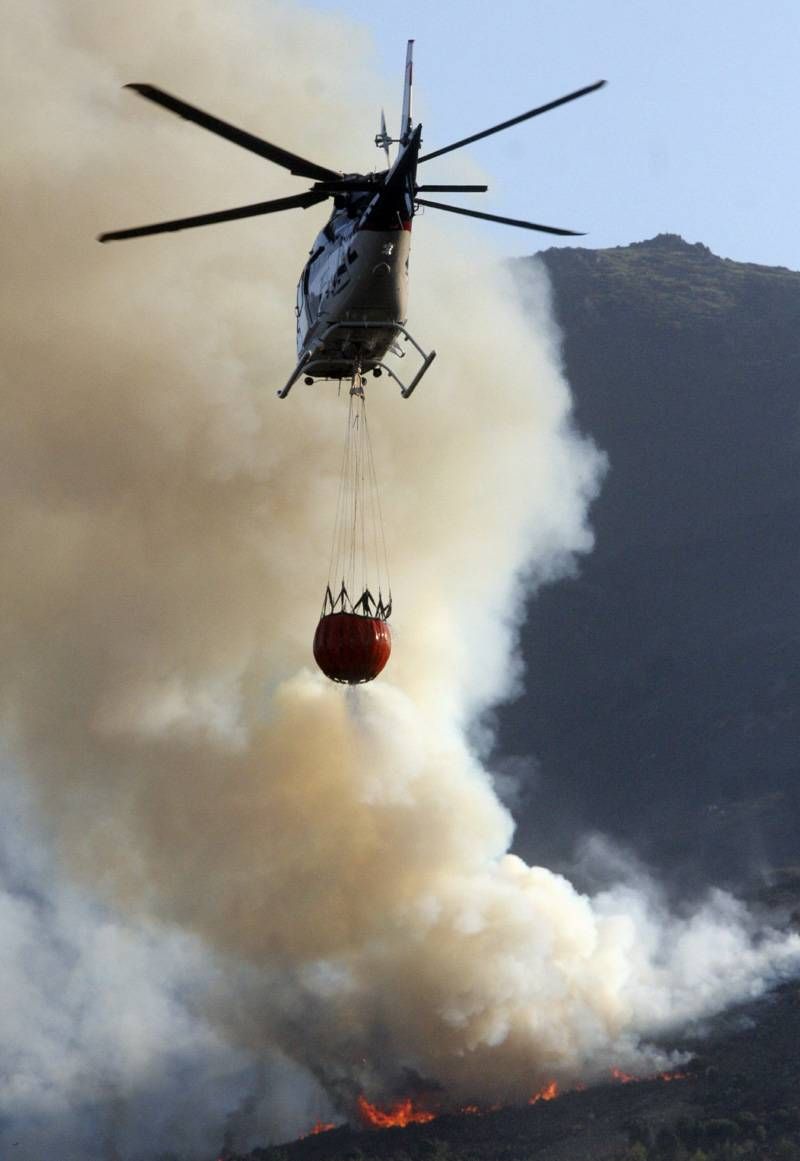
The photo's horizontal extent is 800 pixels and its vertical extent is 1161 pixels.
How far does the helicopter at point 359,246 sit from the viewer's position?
123 feet

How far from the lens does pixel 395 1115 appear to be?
70.4 m

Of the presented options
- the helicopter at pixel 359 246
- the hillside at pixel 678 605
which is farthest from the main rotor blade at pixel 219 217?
the hillside at pixel 678 605

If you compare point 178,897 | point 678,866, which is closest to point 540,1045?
point 178,897

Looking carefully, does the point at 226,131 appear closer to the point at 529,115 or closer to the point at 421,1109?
the point at 529,115

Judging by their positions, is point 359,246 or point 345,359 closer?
point 359,246

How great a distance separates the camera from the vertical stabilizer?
40.1 meters

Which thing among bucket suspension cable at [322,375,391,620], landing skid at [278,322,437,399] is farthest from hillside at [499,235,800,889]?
landing skid at [278,322,437,399]

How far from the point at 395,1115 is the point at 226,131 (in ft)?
156

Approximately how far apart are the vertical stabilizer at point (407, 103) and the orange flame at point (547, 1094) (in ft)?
140

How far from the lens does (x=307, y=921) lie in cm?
7500

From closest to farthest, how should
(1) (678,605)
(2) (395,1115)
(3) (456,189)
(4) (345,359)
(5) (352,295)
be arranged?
Result: (3) (456,189) < (5) (352,295) < (4) (345,359) < (2) (395,1115) < (1) (678,605)

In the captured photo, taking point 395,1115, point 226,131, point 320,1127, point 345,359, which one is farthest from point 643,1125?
point 226,131

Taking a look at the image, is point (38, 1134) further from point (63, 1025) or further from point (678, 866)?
point (678, 866)

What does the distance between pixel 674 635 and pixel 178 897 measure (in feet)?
188
